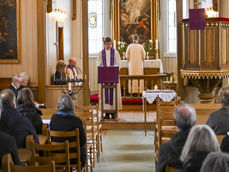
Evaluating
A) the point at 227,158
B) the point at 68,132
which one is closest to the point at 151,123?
the point at 68,132

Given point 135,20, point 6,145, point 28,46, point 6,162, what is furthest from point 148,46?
point 6,162

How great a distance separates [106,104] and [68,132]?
19.6 ft

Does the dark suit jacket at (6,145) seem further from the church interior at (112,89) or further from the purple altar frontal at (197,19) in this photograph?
the purple altar frontal at (197,19)

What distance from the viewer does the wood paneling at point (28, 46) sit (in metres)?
11.7

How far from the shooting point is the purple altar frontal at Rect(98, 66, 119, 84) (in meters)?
10.6

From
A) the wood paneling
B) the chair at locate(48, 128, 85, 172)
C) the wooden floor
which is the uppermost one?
the wood paneling

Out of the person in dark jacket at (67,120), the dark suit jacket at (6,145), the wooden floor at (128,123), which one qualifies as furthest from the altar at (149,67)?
the dark suit jacket at (6,145)

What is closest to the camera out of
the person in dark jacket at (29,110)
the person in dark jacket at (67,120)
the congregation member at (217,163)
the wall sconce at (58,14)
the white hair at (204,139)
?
the congregation member at (217,163)

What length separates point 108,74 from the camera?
1070 centimetres

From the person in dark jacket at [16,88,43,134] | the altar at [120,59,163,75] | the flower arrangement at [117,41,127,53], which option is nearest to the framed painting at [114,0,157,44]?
the flower arrangement at [117,41,127,53]

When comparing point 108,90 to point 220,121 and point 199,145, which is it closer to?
point 220,121

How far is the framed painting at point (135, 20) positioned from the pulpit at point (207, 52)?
24.6 feet

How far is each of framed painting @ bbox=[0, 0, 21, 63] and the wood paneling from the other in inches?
5.1

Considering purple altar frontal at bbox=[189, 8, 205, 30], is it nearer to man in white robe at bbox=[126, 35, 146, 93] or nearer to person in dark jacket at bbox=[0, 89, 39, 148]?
man in white robe at bbox=[126, 35, 146, 93]
